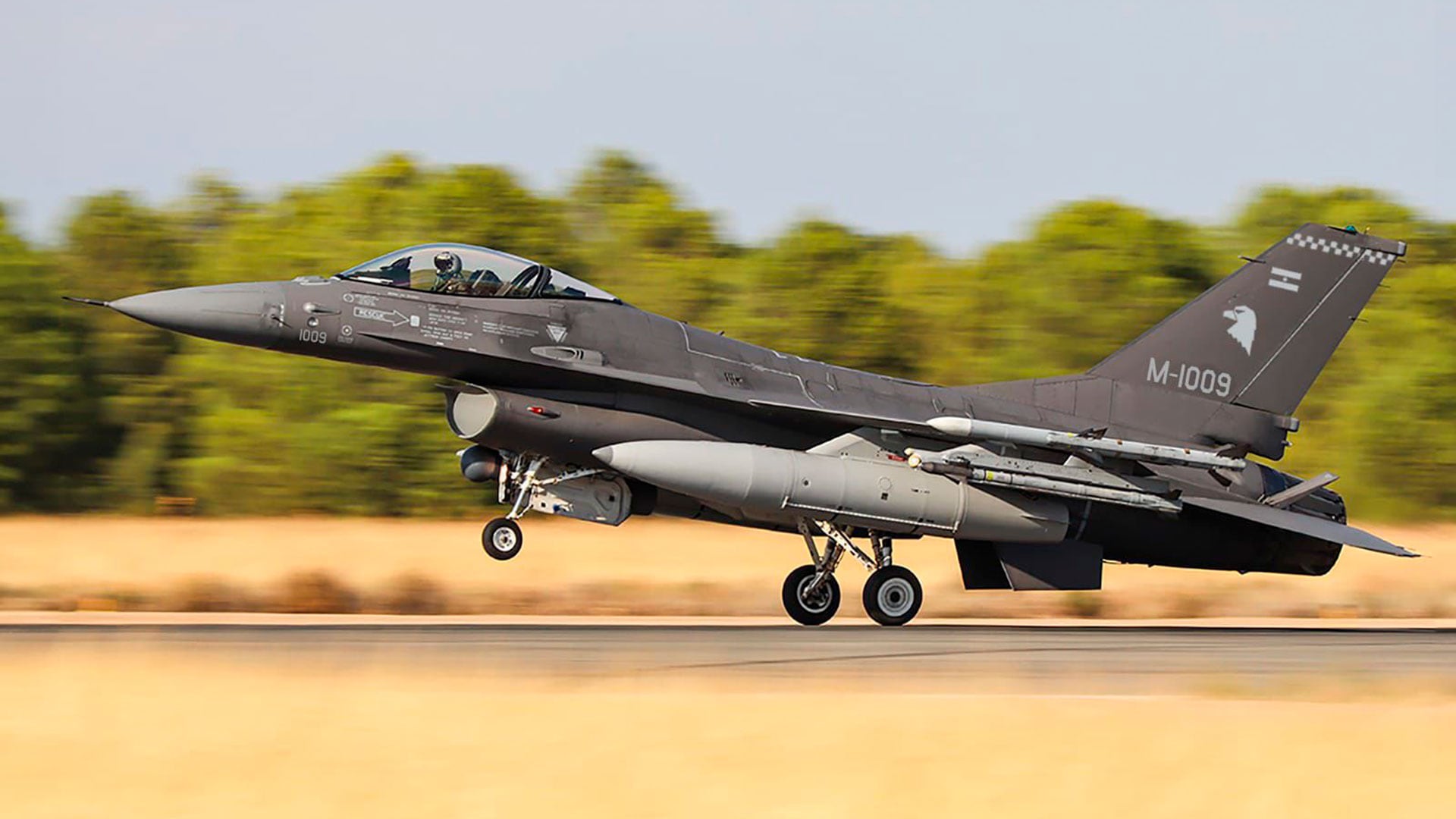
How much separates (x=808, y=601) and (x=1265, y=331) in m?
6.38

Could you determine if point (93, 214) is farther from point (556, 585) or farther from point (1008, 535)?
point (1008, 535)

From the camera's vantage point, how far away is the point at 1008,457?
57.8 feet

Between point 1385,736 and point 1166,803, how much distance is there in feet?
6.72

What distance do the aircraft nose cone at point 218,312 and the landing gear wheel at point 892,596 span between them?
685 cm

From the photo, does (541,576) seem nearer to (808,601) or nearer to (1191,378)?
(808,601)

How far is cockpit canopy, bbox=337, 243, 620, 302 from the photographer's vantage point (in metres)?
16.5

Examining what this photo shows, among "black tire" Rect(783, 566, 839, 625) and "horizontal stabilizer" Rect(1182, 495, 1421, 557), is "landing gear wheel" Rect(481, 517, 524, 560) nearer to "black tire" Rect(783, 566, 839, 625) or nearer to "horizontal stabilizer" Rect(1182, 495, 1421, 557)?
"black tire" Rect(783, 566, 839, 625)

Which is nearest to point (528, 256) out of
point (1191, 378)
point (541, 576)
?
point (541, 576)

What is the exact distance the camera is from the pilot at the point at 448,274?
1659cm

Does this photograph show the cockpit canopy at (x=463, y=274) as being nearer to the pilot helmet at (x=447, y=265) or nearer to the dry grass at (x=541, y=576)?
the pilot helmet at (x=447, y=265)

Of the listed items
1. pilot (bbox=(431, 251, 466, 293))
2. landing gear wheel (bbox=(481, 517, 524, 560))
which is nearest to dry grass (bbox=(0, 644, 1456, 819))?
landing gear wheel (bbox=(481, 517, 524, 560))

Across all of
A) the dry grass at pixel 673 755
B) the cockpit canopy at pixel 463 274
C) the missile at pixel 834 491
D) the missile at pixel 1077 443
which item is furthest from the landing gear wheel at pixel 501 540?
the dry grass at pixel 673 755

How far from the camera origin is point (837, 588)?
18.4 m

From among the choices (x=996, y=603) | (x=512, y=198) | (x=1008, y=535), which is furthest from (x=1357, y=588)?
(x=512, y=198)
